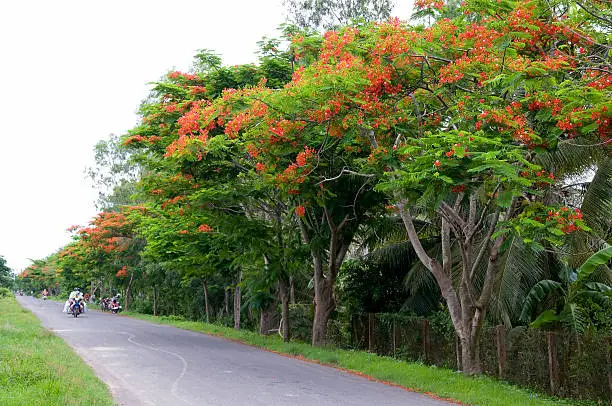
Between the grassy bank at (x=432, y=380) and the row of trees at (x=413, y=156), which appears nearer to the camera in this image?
the row of trees at (x=413, y=156)

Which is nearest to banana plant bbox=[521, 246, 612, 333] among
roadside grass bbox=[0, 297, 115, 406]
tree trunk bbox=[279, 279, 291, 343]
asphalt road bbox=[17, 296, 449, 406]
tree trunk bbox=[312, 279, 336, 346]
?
asphalt road bbox=[17, 296, 449, 406]

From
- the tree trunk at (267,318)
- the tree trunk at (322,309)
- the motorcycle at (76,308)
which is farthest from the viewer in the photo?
the motorcycle at (76,308)

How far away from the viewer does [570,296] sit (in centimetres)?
1254

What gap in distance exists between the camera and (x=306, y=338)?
22.6 meters

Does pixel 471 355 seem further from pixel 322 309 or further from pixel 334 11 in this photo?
pixel 334 11

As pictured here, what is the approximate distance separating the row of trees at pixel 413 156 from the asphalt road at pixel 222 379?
3.07 meters

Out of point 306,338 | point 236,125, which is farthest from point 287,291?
point 236,125

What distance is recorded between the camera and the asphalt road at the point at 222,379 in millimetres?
9180

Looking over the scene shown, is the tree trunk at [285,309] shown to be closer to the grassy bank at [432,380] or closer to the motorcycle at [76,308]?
the grassy bank at [432,380]

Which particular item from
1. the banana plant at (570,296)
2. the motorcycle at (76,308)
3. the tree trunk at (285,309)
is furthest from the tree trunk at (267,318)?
the motorcycle at (76,308)

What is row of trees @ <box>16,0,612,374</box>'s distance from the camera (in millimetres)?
8766

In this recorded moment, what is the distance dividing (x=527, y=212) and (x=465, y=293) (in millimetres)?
3896

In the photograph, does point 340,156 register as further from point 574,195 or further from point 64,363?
point 64,363

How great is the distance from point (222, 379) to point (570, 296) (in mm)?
7268
